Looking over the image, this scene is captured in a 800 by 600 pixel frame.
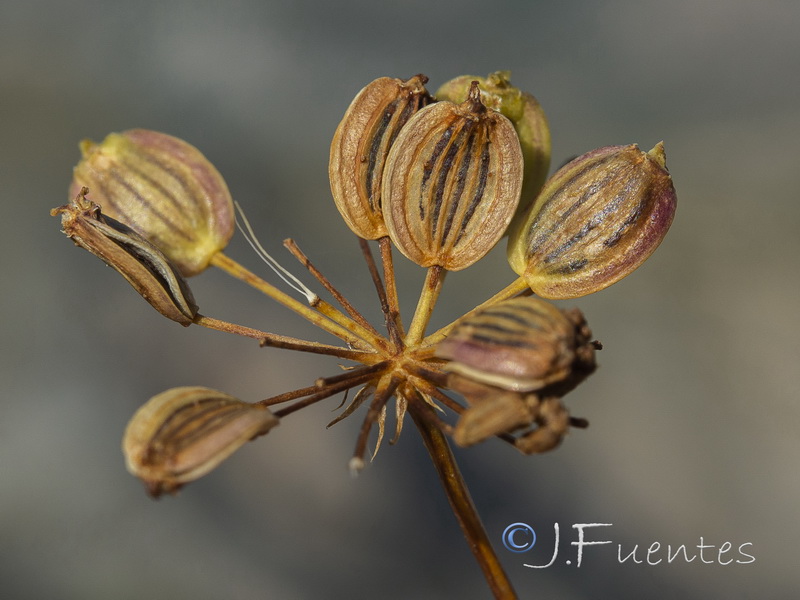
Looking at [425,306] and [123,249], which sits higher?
[425,306]

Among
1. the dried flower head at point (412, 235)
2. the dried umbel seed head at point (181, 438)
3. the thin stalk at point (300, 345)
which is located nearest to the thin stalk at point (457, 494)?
the dried flower head at point (412, 235)

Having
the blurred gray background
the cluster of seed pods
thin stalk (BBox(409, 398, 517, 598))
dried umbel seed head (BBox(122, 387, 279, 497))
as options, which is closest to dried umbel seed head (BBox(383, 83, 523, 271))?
the cluster of seed pods

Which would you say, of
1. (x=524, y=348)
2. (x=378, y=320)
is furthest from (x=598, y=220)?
(x=378, y=320)

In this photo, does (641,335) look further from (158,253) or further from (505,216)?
(158,253)

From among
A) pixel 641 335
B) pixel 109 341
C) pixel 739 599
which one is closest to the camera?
pixel 739 599

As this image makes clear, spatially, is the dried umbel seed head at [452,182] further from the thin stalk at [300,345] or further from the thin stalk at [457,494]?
the thin stalk at [457,494]

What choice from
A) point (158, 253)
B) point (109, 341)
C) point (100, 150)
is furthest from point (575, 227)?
point (109, 341)

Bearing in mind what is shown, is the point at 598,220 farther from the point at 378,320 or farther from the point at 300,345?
the point at 378,320
